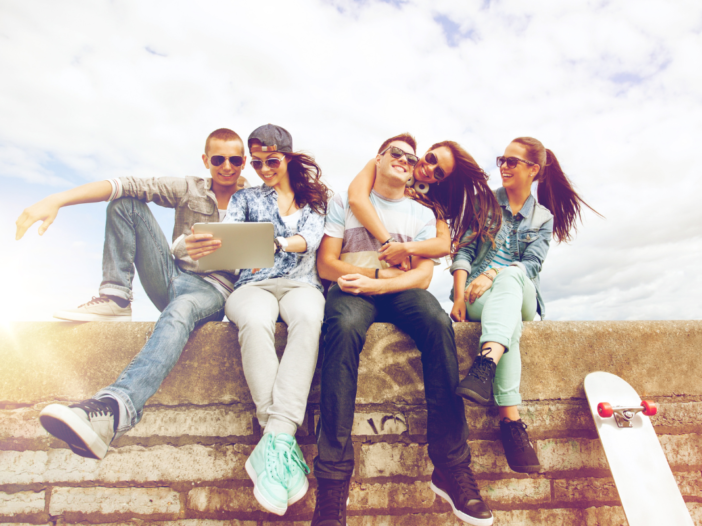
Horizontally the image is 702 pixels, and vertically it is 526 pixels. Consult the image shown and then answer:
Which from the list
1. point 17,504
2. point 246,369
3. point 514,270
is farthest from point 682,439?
point 17,504

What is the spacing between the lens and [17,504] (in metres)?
1.96

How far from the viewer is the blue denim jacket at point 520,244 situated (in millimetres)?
2484

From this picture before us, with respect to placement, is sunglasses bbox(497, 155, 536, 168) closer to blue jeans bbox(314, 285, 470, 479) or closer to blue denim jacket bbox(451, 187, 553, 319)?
blue denim jacket bbox(451, 187, 553, 319)

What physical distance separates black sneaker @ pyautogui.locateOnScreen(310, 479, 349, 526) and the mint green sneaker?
0.08m

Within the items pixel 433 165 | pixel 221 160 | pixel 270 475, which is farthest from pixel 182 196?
pixel 270 475

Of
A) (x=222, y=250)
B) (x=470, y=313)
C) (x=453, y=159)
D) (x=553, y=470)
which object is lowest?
(x=553, y=470)

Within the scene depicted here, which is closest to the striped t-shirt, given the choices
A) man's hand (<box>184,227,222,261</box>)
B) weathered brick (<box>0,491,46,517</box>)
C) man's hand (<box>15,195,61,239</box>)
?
man's hand (<box>184,227,222,261</box>)

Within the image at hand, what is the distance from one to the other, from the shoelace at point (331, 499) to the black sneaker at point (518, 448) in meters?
0.90

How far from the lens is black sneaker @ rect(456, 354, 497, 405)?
1.67 metres

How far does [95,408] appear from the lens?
161cm

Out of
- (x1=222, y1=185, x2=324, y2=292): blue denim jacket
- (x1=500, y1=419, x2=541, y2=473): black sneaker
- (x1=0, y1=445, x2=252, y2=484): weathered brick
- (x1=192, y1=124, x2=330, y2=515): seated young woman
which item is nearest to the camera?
(x1=192, y1=124, x2=330, y2=515): seated young woman

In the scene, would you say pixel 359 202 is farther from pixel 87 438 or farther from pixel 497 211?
pixel 87 438

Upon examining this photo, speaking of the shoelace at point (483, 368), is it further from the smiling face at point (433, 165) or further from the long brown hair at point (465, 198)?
the smiling face at point (433, 165)

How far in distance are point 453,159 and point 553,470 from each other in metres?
2.00
